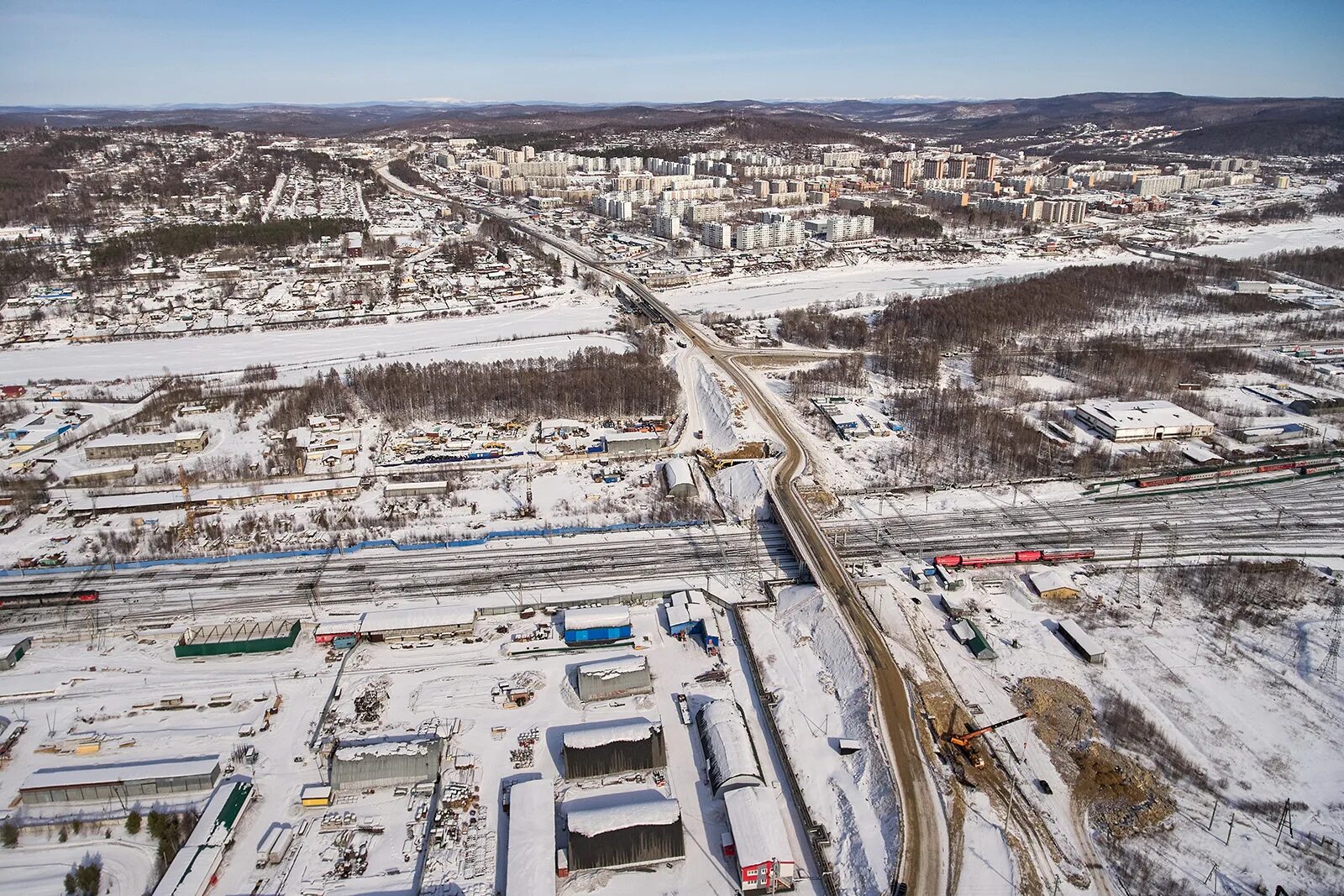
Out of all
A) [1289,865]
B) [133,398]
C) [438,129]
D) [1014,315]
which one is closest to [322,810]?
[1289,865]

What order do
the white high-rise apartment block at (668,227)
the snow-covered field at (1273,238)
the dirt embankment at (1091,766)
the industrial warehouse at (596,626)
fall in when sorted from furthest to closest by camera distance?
the white high-rise apartment block at (668,227)
the snow-covered field at (1273,238)
the industrial warehouse at (596,626)
the dirt embankment at (1091,766)

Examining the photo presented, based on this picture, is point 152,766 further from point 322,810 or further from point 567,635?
point 567,635

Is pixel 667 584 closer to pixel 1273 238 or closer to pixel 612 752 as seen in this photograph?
pixel 612 752

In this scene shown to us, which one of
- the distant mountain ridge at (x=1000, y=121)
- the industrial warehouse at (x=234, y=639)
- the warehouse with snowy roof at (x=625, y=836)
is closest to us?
the warehouse with snowy roof at (x=625, y=836)

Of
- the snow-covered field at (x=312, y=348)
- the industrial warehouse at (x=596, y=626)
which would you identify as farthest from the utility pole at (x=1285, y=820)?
the snow-covered field at (x=312, y=348)

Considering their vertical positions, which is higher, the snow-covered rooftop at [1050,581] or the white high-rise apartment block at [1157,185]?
the white high-rise apartment block at [1157,185]

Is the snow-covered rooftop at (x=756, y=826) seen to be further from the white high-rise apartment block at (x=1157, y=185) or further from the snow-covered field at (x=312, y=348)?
the white high-rise apartment block at (x=1157, y=185)

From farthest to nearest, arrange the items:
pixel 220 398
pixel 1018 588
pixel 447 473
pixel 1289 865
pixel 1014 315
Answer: pixel 1014 315 < pixel 220 398 < pixel 447 473 < pixel 1018 588 < pixel 1289 865
